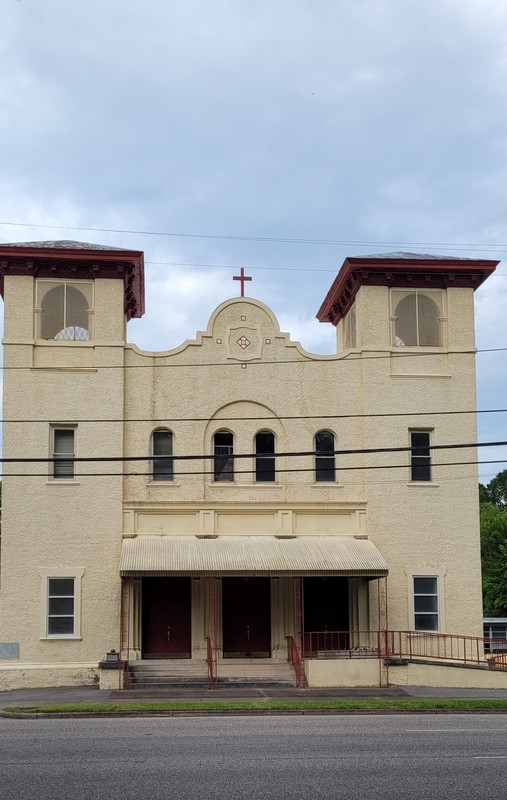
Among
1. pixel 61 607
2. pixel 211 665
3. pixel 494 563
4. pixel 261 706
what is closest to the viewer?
pixel 261 706

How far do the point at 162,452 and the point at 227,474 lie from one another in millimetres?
1877

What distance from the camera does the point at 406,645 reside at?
93.3 feet

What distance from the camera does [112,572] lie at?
28.3 meters

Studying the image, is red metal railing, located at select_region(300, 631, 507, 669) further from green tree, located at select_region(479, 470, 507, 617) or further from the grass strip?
green tree, located at select_region(479, 470, 507, 617)

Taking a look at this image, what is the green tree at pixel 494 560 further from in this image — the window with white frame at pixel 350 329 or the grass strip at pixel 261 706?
the grass strip at pixel 261 706

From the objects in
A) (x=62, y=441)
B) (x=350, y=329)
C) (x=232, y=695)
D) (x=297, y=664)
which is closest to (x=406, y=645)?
(x=297, y=664)

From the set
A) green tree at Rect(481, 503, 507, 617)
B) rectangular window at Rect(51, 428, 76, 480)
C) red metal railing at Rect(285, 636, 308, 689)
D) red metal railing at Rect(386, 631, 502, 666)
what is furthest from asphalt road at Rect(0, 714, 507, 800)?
green tree at Rect(481, 503, 507, 617)

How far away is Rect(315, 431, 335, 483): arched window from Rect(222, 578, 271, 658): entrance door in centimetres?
320

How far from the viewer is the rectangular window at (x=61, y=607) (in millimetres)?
28031

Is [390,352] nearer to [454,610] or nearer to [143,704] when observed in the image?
[454,610]

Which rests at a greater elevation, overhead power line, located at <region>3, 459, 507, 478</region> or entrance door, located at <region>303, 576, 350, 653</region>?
overhead power line, located at <region>3, 459, 507, 478</region>

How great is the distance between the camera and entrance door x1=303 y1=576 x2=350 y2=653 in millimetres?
29609

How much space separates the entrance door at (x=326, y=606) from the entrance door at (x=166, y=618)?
10.8ft

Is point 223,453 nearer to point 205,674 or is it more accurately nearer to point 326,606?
point 326,606
